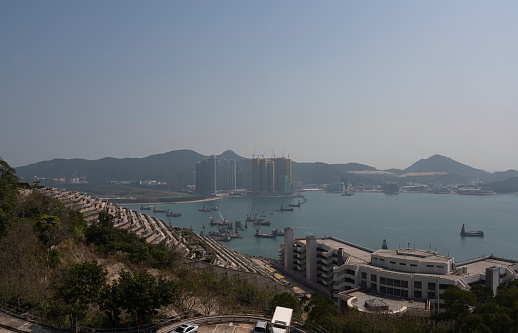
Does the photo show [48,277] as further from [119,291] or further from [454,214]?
[454,214]

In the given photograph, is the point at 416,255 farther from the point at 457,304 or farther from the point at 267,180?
the point at 267,180

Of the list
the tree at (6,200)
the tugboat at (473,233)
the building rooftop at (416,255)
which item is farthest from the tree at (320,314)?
the tugboat at (473,233)

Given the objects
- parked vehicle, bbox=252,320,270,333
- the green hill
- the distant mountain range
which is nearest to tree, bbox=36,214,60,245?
parked vehicle, bbox=252,320,270,333

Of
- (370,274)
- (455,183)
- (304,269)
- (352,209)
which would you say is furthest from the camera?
(455,183)

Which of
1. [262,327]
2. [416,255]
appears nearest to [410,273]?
[416,255]

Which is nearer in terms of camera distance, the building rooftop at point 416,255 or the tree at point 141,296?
the tree at point 141,296

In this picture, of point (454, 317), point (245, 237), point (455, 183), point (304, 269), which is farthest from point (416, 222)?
point (455, 183)

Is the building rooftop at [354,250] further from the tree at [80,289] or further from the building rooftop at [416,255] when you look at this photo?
the tree at [80,289]

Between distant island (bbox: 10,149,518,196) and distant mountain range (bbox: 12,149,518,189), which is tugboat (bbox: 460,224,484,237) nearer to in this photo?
distant island (bbox: 10,149,518,196)
